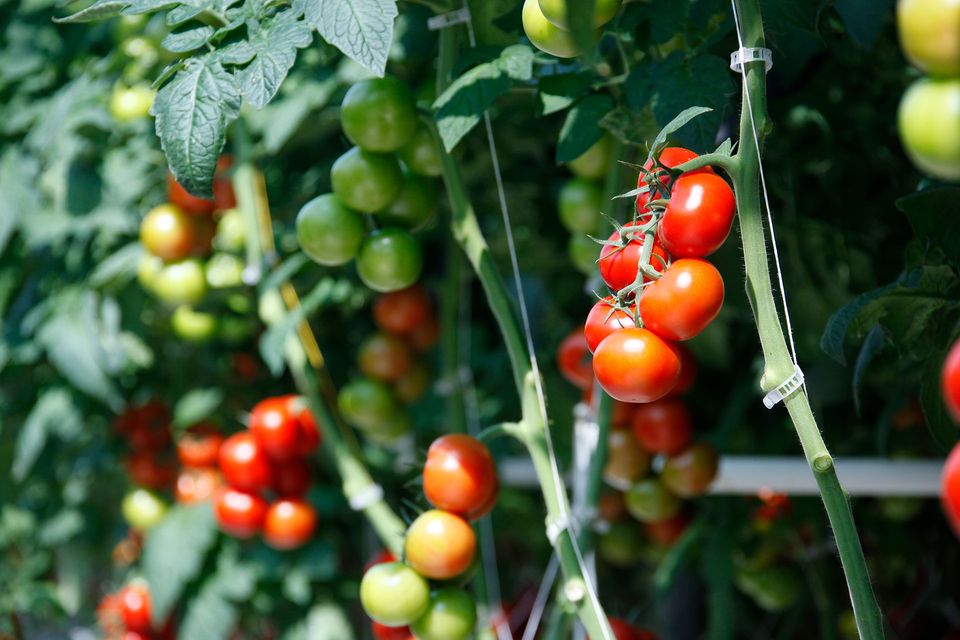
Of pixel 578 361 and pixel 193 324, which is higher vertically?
pixel 578 361

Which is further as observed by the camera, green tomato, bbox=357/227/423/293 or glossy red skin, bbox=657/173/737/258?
green tomato, bbox=357/227/423/293

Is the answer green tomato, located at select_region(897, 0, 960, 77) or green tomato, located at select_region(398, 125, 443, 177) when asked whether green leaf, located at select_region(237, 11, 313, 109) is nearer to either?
green tomato, located at select_region(398, 125, 443, 177)

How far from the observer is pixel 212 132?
533 millimetres

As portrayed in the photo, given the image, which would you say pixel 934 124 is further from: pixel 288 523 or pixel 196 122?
pixel 288 523

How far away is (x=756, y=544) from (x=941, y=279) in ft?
2.12

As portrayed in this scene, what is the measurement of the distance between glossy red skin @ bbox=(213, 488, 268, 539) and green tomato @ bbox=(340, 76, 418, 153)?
547mm

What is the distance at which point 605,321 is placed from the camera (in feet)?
1.66

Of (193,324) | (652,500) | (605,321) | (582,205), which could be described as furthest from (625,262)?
(193,324)

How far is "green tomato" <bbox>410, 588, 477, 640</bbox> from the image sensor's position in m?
0.71

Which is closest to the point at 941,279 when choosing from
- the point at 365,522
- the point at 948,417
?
the point at 948,417

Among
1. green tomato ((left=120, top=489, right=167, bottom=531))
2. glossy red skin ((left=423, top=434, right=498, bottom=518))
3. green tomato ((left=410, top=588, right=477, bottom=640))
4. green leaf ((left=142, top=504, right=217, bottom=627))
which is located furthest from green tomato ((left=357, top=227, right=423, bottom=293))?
green tomato ((left=120, top=489, right=167, bottom=531))

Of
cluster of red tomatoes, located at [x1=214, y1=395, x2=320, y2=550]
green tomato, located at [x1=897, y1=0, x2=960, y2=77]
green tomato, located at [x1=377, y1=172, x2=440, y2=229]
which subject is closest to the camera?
green tomato, located at [x1=897, y1=0, x2=960, y2=77]

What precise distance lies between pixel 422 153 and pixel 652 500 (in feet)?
1.39

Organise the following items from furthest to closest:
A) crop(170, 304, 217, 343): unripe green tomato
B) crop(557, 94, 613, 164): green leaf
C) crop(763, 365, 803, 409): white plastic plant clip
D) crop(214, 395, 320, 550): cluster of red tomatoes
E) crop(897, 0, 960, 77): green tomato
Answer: crop(170, 304, 217, 343): unripe green tomato
crop(214, 395, 320, 550): cluster of red tomatoes
crop(557, 94, 613, 164): green leaf
crop(763, 365, 803, 409): white plastic plant clip
crop(897, 0, 960, 77): green tomato
